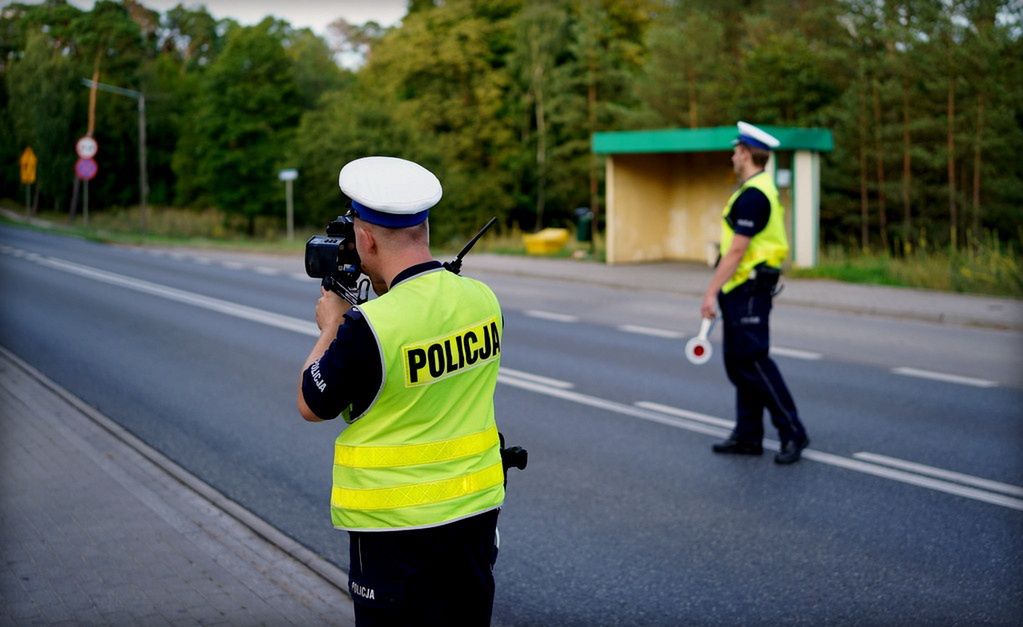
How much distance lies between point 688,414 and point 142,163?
22.6 m

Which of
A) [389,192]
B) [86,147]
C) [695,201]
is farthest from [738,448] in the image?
[695,201]

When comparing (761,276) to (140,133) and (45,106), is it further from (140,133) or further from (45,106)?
(140,133)

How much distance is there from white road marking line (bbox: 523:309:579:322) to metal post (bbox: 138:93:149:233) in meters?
9.71

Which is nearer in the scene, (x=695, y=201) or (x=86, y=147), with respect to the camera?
(x=86, y=147)

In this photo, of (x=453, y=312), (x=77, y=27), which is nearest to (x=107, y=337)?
(x=77, y=27)

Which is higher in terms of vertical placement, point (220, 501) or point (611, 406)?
point (611, 406)

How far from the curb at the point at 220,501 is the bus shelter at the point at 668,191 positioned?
1606 centimetres

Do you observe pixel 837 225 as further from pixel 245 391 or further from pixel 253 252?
pixel 245 391

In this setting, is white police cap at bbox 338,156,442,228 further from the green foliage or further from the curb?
the green foliage

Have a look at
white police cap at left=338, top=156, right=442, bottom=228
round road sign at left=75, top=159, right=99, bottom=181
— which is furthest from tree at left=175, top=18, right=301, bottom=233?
white police cap at left=338, top=156, right=442, bottom=228

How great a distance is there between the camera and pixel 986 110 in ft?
87.1

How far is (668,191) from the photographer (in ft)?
85.5

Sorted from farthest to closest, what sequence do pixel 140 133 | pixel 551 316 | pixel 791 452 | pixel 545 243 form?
pixel 545 243
pixel 140 133
pixel 551 316
pixel 791 452

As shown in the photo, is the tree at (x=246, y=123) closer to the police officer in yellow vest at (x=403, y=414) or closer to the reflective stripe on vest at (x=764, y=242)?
the reflective stripe on vest at (x=764, y=242)
